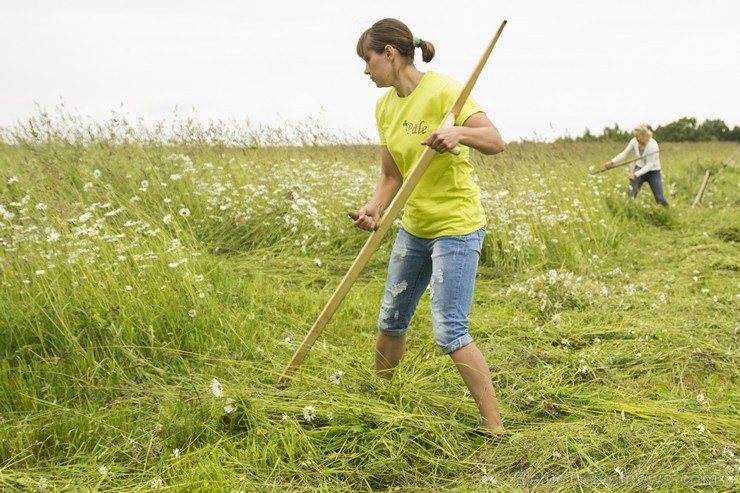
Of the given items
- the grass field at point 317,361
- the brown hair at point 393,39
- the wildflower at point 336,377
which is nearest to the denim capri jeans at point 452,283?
the grass field at point 317,361

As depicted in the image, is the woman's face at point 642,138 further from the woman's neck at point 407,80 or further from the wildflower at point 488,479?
the wildflower at point 488,479

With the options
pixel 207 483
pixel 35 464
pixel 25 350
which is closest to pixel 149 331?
pixel 25 350

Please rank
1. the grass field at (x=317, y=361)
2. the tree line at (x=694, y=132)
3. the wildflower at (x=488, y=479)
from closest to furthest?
the wildflower at (x=488, y=479) < the grass field at (x=317, y=361) < the tree line at (x=694, y=132)

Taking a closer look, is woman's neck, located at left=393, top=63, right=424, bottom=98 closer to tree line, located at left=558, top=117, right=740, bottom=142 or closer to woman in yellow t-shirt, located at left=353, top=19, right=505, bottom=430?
woman in yellow t-shirt, located at left=353, top=19, right=505, bottom=430

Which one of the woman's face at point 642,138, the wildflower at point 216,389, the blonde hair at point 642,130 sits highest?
the wildflower at point 216,389

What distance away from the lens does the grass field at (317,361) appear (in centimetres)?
270

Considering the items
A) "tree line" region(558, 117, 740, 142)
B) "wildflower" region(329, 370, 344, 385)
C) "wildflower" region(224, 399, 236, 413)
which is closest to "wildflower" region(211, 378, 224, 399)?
"wildflower" region(224, 399, 236, 413)

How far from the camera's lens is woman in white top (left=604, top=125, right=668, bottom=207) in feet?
31.2

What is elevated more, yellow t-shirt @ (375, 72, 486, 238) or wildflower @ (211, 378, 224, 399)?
yellow t-shirt @ (375, 72, 486, 238)

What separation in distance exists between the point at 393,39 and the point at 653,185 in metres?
7.77

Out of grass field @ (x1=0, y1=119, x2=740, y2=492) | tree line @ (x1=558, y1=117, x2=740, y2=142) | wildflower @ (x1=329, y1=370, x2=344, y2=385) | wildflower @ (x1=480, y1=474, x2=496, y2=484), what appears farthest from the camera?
tree line @ (x1=558, y1=117, x2=740, y2=142)

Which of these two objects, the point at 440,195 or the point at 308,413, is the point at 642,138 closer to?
the point at 440,195

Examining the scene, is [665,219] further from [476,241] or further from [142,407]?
[142,407]

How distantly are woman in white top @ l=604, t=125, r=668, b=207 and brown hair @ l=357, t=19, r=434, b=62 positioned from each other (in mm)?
6959
